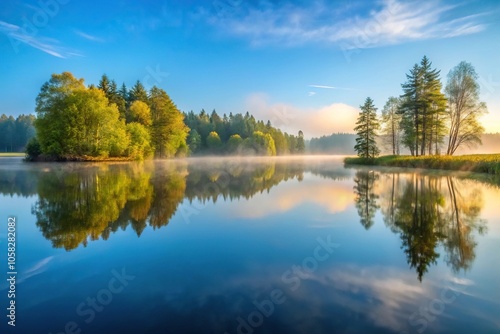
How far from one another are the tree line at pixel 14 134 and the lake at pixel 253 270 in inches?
6467

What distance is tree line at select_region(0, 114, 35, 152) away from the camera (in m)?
140

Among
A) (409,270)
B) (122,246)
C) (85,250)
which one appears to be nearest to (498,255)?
(409,270)

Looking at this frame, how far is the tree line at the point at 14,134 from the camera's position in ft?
458

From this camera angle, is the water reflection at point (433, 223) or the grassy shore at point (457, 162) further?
the grassy shore at point (457, 162)

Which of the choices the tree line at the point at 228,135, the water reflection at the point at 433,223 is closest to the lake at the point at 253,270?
the water reflection at the point at 433,223

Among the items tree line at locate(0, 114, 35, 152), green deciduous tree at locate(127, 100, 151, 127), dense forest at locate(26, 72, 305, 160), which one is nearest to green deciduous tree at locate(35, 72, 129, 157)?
dense forest at locate(26, 72, 305, 160)

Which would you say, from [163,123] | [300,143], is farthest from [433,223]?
[300,143]

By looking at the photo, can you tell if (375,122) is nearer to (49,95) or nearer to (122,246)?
(122,246)

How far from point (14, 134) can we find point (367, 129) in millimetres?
163706

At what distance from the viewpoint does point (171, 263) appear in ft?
19.6

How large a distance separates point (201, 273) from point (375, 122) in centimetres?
5308

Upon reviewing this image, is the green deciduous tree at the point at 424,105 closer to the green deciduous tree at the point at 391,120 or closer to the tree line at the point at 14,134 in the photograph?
the green deciduous tree at the point at 391,120

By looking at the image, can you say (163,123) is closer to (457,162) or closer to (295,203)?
(457,162)

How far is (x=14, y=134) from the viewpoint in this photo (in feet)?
467
